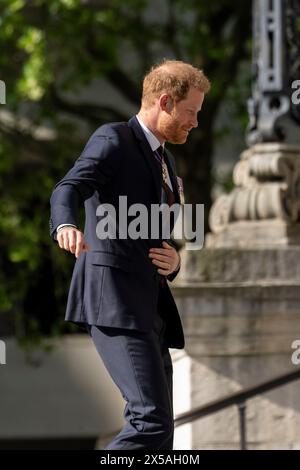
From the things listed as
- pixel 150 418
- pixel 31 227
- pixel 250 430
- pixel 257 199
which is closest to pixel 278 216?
pixel 257 199

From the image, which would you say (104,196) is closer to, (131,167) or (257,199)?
(131,167)

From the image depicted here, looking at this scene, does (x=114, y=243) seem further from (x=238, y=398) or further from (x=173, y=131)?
(x=238, y=398)

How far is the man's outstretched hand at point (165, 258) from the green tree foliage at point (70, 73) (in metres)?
9.19

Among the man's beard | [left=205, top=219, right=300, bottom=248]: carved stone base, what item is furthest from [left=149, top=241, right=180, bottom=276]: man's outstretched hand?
[left=205, top=219, right=300, bottom=248]: carved stone base

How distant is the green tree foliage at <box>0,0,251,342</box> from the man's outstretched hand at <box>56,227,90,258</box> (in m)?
9.55

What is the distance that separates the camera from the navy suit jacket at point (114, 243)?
4883mm

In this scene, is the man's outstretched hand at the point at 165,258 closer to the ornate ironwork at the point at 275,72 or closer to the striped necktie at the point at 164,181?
the striped necktie at the point at 164,181

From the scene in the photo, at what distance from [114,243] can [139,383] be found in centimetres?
52

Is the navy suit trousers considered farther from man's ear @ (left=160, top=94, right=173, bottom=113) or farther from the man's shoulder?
man's ear @ (left=160, top=94, right=173, bottom=113)

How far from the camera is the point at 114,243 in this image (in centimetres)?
495

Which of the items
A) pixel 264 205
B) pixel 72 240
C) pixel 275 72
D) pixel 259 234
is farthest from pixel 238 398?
pixel 72 240

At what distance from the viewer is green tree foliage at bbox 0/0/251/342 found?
14852mm
